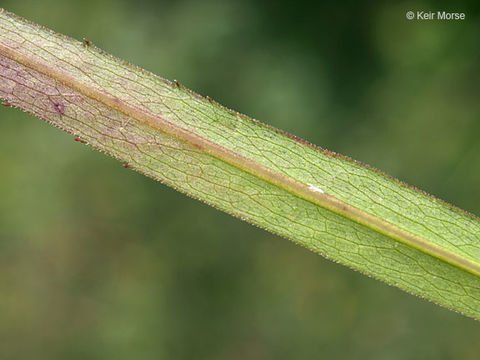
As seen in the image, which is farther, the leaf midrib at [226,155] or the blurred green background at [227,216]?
the blurred green background at [227,216]

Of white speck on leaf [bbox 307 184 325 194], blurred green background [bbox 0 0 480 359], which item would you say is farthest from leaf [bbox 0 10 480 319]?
blurred green background [bbox 0 0 480 359]

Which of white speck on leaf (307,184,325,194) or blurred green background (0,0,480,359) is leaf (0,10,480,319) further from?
blurred green background (0,0,480,359)

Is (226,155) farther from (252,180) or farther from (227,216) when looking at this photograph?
(227,216)

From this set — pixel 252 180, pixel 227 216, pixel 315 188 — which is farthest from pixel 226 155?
pixel 227 216

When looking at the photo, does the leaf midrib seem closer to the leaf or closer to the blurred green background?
the leaf

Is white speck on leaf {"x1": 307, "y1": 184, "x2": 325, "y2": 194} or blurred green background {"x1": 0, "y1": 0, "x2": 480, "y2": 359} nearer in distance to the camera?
white speck on leaf {"x1": 307, "y1": 184, "x2": 325, "y2": 194}

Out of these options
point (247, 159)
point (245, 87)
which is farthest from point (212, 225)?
point (247, 159)

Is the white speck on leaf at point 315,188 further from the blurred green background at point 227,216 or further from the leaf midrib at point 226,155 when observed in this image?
the blurred green background at point 227,216

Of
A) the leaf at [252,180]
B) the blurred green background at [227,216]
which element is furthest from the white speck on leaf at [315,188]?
the blurred green background at [227,216]
